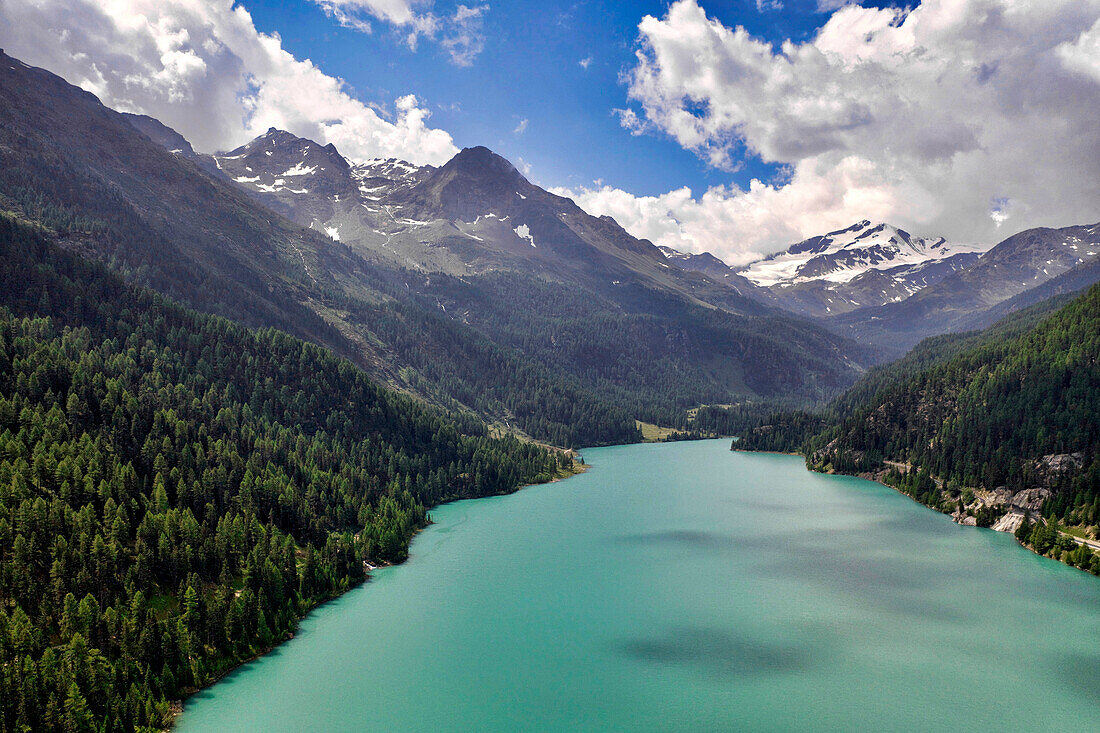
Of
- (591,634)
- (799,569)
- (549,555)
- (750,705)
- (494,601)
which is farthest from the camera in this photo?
(549,555)

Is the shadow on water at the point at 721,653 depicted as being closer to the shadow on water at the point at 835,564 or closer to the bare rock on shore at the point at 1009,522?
the shadow on water at the point at 835,564

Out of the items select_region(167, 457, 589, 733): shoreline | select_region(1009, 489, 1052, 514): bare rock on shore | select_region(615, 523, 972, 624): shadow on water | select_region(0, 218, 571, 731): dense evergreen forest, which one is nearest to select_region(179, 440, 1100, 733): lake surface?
select_region(615, 523, 972, 624): shadow on water

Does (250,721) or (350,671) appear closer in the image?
(250,721)

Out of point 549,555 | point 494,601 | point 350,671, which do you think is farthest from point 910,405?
point 350,671

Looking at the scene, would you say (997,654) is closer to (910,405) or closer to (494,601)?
(494,601)

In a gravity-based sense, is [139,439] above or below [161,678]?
above

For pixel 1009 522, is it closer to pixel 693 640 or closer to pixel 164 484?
pixel 693 640

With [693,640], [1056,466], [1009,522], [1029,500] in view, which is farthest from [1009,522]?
[693,640]
